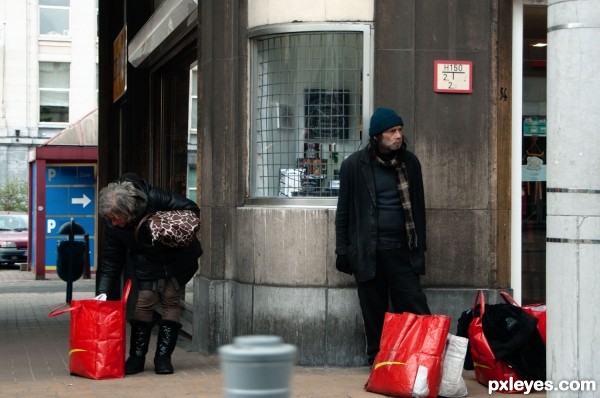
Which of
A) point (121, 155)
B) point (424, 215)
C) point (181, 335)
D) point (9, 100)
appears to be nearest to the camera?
point (424, 215)

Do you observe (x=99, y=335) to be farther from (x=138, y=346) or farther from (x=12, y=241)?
(x=12, y=241)

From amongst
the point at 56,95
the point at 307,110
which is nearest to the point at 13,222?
the point at 56,95

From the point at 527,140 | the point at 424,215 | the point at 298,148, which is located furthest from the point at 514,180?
the point at 298,148

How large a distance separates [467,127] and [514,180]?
0.56m

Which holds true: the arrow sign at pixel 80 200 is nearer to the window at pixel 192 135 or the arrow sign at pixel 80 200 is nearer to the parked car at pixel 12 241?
the parked car at pixel 12 241

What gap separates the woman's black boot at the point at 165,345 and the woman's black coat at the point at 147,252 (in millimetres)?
317

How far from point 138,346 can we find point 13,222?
940 inches

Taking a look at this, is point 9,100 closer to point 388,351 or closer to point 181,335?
point 181,335

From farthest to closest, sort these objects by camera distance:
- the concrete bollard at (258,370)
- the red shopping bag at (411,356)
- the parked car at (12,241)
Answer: the parked car at (12,241)
the red shopping bag at (411,356)
the concrete bollard at (258,370)

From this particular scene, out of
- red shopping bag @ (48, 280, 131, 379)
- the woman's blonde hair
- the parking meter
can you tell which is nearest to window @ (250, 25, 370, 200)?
the woman's blonde hair

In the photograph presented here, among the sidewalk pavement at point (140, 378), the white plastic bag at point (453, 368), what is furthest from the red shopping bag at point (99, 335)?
the white plastic bag at point (453, 368)

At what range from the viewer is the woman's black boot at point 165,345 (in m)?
8.08

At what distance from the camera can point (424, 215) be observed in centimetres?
764

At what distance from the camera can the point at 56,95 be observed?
48906mm
